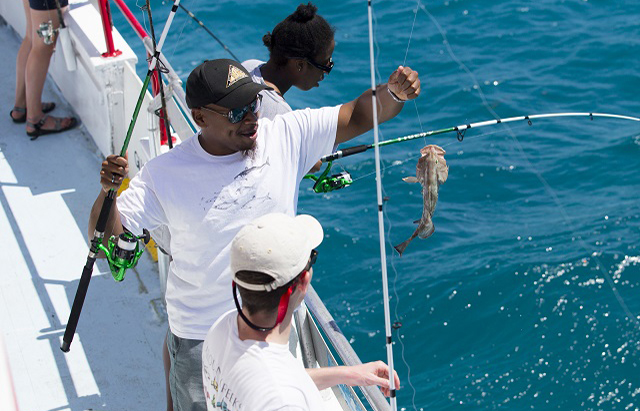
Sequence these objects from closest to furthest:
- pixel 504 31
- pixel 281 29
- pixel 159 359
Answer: pixel 281 29
pixel 159 359
pixel 504 31

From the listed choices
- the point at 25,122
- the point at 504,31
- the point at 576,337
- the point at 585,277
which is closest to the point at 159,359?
the point at 25,122

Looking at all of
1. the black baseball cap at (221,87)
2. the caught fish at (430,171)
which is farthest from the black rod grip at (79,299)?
the caught fish at (430,171)

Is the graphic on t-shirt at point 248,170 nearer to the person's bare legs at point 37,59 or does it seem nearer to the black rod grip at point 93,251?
the black rod grip at point 93,251

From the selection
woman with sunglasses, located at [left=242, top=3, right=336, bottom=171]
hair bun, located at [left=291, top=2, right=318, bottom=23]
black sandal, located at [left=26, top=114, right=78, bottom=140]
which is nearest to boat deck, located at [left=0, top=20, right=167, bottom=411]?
black sandal, located at [left=26, top=114, right=78, bottom=140]

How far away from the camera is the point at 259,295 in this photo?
85.5 inches

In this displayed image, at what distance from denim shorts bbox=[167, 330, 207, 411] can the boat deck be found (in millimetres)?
869

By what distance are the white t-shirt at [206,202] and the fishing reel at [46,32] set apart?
121 inches

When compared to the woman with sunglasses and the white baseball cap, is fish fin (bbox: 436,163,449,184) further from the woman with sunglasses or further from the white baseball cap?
the white baseball cap

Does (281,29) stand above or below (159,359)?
above

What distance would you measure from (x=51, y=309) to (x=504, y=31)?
6904 millimetres

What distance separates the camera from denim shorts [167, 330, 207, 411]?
9.78 feet

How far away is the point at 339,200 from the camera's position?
745cm

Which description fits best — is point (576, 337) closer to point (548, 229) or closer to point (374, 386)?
point (548, 229)

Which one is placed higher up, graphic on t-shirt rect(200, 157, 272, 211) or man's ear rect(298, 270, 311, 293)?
man's ear rect(298, 270, 311, 293)
